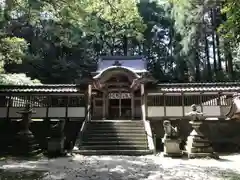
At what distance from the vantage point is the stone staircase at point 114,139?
1008 centimetres

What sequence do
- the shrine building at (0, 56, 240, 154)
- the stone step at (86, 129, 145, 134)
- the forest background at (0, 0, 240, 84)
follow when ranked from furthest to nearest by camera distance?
the shrine building at (0, 56, 240, 154) < the stone step at (86, 129, 145, 134) < the forest background at (0, 0, 240, 84)

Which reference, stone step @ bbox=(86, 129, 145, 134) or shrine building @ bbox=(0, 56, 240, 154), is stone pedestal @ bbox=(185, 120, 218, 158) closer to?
stone step @ bbox=(86, 129, 145, 134)

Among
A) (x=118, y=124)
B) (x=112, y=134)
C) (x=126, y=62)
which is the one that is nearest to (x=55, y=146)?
(x=112, y=134)

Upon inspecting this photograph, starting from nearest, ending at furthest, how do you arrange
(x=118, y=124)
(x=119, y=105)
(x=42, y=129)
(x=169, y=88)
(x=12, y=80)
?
(x=118, y=124) < (x=42, y=129) < (x=169, y=88) < (x=12, y=80) < (x=119, y=105)

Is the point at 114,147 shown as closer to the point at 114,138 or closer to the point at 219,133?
the point at 114,138

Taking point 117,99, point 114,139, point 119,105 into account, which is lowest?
point 114,139

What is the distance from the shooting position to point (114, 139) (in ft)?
36.6

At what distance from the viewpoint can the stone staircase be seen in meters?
10.1

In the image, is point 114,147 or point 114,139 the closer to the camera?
point 114,147

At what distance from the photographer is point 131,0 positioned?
8.41m

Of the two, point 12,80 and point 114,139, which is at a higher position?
point 12,80

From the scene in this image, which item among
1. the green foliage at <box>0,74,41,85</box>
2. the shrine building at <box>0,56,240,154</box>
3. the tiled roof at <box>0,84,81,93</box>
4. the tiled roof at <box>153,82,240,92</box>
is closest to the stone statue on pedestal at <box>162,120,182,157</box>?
the shrine building at <box>0,56,240,154</box>

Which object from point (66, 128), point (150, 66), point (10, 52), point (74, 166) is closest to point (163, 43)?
point (150, 66)

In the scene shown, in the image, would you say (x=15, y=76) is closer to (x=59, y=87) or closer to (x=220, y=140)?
(x=59, y=87)
